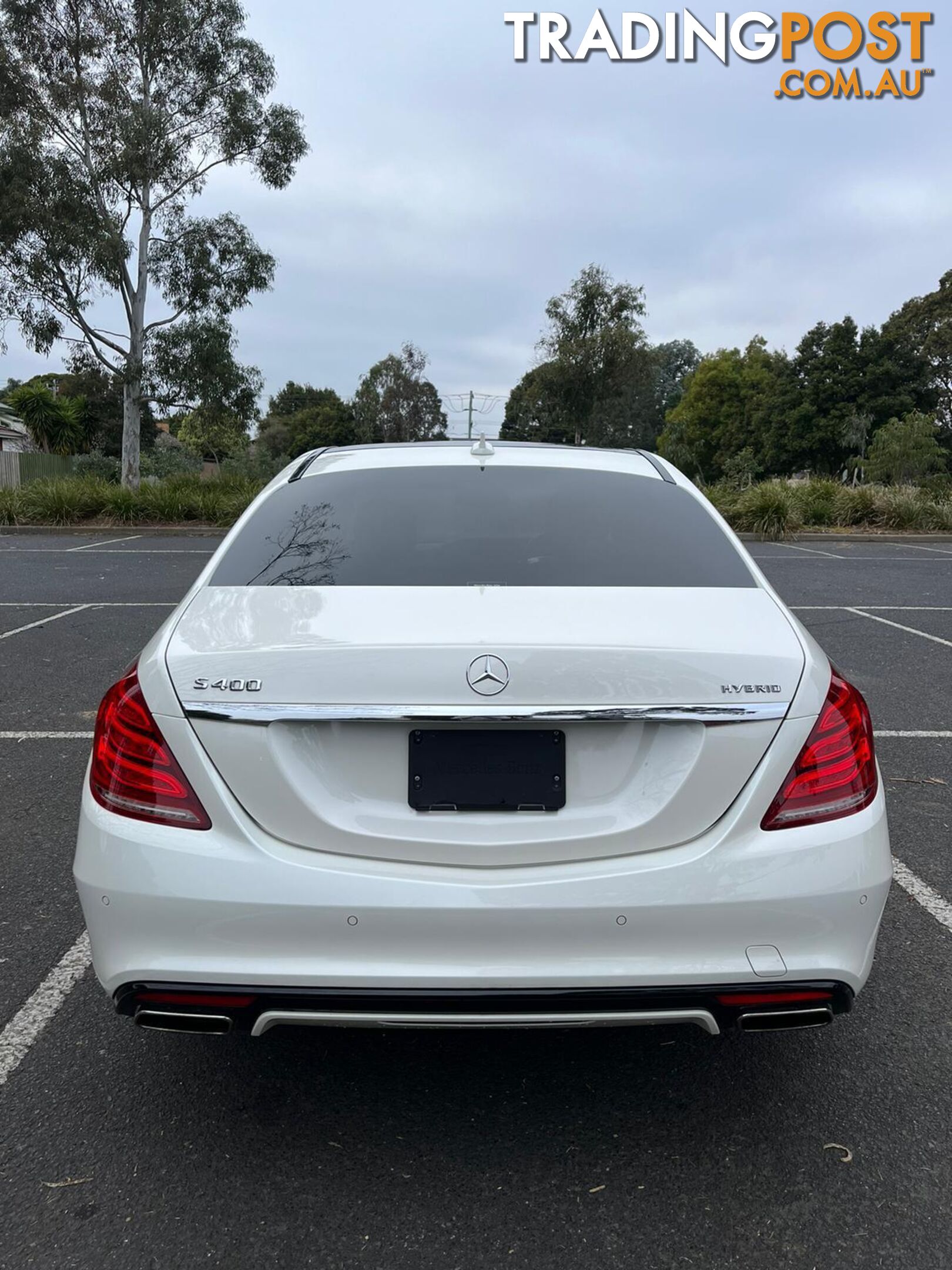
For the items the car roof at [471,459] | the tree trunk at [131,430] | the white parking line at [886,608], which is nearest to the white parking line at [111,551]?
the white parking line at [886,608]

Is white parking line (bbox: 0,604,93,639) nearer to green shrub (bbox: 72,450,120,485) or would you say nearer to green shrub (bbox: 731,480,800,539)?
green shrub (bbox: 731,480,800,539)

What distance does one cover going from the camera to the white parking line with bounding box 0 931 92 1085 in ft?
8.35

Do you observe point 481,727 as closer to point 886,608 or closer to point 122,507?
point 886,608

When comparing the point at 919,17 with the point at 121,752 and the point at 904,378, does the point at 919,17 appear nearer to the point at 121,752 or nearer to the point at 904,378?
the point at 121,752

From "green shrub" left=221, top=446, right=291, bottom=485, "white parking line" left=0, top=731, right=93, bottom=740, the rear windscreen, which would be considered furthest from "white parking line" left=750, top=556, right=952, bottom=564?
"green shrub" left=221, top=446, right=291, bottom=485

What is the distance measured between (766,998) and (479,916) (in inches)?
24.1

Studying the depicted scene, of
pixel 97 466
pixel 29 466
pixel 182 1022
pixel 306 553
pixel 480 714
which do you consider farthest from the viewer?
pixel 97 466

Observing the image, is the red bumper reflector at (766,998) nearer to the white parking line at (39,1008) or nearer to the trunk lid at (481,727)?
the trunk lid at (481,727)

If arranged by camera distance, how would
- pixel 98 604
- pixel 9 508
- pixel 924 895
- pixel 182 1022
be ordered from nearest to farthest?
pixel 182 1022 < pixel 924 895 < pixel 98 604 < pixel 9 508

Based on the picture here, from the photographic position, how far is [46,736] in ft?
17.7

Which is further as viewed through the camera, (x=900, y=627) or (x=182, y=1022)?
(x=900, y=627)

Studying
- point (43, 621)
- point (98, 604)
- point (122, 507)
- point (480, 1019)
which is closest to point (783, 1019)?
point (480, 1019)

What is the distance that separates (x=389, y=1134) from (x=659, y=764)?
1.09 meters

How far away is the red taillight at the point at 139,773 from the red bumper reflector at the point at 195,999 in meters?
0.33
